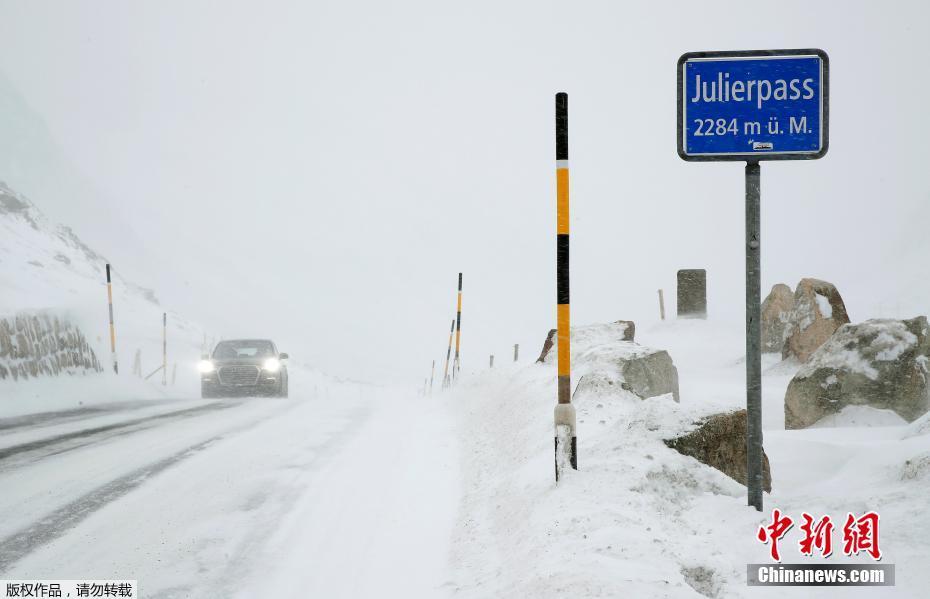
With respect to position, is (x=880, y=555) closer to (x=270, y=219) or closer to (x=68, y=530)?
(x=68, y=530)

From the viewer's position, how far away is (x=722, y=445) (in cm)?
504

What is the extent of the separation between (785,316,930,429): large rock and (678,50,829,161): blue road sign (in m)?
4.50

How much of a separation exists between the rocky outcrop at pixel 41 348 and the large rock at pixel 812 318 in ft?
47.7

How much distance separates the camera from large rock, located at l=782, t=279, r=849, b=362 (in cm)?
1201

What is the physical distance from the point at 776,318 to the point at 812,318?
7.74 ft

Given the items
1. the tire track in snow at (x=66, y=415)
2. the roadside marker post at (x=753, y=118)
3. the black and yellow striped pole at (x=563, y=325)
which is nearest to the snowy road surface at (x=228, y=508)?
the tire track in snow at (x=66, y=415)

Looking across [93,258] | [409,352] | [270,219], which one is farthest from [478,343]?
[270,219]

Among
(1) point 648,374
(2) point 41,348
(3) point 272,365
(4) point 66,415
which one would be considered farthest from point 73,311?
(1) point 648,374

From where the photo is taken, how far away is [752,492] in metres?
4.27

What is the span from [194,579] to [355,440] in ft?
16.3

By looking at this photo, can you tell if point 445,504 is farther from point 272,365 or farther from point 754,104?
point 272,365

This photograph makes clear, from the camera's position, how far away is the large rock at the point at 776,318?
14.1 meters

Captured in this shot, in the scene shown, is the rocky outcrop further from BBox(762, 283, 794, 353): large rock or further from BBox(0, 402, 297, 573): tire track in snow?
BBox(762, 283, 794, 353): large rock

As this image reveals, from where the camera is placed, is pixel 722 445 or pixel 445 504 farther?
pixel 445 504
